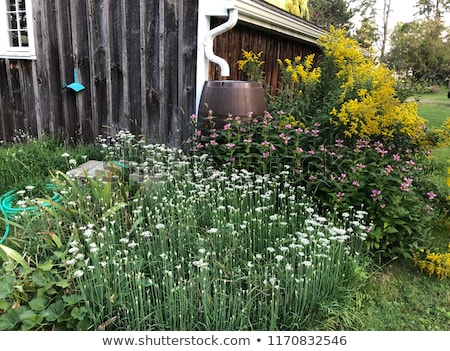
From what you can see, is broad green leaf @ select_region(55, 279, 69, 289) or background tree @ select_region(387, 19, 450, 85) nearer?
broad green leaf @ select_region(55, 279, 69, 289)

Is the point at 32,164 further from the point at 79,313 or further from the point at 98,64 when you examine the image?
the point at 79,313

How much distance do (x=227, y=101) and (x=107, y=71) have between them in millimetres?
1800

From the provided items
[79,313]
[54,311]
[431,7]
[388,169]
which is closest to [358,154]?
[388,169]

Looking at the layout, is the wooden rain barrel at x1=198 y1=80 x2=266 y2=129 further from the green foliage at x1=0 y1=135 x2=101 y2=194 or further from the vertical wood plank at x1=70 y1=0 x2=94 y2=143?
the vertical wood plank at x1=70 y1=0 x2=94 y2=143

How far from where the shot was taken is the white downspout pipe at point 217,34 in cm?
397

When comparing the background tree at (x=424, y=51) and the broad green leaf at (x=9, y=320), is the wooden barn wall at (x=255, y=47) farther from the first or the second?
the background tree at (x=424, y=51)

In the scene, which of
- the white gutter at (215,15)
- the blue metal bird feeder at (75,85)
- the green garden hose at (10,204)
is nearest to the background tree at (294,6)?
the white gutter at (215,15)

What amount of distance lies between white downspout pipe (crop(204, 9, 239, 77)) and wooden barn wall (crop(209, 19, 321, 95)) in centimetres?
28

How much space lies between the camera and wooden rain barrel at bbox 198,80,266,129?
396cm

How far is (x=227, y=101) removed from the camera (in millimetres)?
3959

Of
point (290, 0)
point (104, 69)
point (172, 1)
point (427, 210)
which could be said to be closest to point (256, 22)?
point (172, 1)

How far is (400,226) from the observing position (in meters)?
3.08

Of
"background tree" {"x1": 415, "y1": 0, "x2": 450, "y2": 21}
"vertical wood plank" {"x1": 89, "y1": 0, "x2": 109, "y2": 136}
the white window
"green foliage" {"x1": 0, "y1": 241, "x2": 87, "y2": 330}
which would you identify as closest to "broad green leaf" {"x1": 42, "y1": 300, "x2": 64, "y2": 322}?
"green foliage" {"x1": 0, "y1": 241, "x2": 87, "y2": 330}
